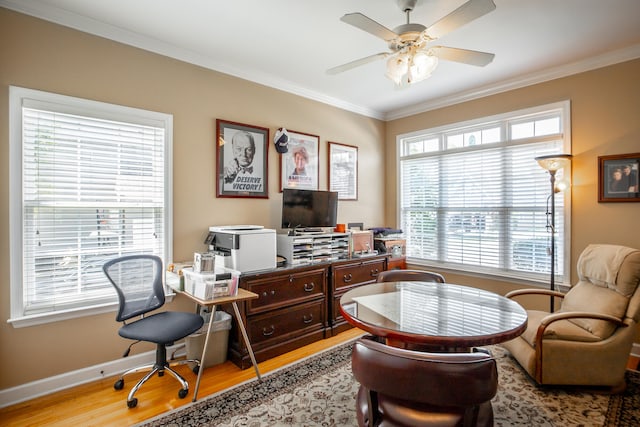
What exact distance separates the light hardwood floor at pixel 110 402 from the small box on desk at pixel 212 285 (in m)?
0.75

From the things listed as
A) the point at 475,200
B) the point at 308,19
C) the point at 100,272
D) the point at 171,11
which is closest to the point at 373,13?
the point at 308,19

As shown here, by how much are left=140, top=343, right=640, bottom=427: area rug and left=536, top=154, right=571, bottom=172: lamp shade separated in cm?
188

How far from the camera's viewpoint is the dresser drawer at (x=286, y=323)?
2873 millimetres

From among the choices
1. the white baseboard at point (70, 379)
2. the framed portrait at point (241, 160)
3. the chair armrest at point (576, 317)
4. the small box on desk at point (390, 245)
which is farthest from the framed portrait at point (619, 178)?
the white baseboard at point (70, 379)

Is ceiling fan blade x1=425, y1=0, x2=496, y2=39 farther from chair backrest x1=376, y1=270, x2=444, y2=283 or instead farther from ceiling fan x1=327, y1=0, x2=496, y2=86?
chair backrest x1=376, y1=270, x2=444, y2=283

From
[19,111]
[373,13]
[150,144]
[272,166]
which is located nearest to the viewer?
[19,111]

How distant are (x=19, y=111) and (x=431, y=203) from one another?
4.40 metres

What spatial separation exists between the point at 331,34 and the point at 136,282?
103 inches

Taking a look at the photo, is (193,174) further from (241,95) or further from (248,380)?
(248,380)

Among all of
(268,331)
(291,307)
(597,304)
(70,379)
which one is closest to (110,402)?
(70,379)

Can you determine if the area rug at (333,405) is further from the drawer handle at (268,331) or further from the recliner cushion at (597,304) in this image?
the recliner cushion at (597,304)

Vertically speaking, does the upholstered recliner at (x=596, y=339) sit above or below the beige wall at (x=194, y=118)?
below

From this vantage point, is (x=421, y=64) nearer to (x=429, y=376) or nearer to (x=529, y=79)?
(x=429, y=376)

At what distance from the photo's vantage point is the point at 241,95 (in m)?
3.42
